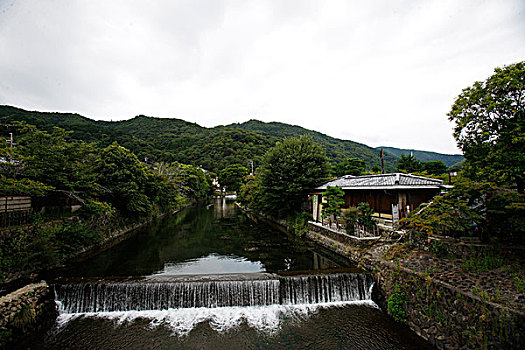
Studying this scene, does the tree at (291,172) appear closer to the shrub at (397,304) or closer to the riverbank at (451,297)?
the riverbank at (451,297)

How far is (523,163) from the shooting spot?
21.0 feet

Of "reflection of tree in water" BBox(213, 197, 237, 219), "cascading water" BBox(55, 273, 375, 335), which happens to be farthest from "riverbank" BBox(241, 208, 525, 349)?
"reflection of tree in water" BBox(213, 197, 237, 219)

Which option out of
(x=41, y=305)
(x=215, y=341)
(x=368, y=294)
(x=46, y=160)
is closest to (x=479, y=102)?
(x=368, y=294)

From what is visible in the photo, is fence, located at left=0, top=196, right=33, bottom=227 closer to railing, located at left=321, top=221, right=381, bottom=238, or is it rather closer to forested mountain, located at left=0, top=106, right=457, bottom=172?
railing, located at left=321, top=221, right=381, bottom=238

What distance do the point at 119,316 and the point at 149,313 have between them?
3.20 feet

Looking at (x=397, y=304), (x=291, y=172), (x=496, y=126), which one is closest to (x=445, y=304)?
(x=397, y=304)

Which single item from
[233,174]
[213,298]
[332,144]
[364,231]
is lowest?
[213,298]

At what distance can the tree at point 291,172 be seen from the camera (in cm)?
1781

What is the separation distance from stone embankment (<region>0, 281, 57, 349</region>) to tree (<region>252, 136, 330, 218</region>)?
13.9 metres

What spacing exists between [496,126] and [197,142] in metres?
89.7

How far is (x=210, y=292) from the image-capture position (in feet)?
27.2

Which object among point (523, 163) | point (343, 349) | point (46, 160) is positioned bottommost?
point (343, 349)

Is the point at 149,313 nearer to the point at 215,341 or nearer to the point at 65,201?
the point at 215,341

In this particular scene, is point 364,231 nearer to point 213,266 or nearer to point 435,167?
point 213,266
